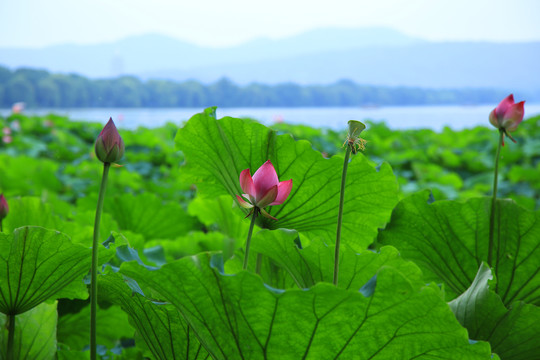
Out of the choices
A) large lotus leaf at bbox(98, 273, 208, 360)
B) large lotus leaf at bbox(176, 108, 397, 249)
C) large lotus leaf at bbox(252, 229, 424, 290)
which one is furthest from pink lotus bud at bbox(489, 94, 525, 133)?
large lotus leaf at bbox(98, 273, 208, 360)

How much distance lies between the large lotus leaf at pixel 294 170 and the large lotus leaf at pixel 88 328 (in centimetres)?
19

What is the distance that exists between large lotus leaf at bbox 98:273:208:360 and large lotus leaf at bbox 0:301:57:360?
0.26 feet

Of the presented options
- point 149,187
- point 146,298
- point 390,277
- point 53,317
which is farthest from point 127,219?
point 149,187

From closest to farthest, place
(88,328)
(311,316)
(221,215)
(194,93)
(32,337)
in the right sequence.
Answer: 1. (311,316)
2. (32,337)
3. (88,328)
4. (221,215)
5. (194,93)

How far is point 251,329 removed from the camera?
26 centimetres

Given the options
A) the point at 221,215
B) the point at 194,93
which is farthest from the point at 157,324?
the point at 194,93

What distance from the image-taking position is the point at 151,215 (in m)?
0.86

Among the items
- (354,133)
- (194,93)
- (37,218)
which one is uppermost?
(194,93)

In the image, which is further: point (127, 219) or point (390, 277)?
point (127, 219)

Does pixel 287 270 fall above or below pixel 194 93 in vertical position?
below

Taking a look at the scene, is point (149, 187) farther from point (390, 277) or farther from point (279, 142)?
point (390, 277)

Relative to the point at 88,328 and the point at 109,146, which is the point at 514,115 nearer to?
the point at 109,146

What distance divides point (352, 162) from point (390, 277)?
21 cm

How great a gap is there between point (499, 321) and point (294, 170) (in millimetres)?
210
